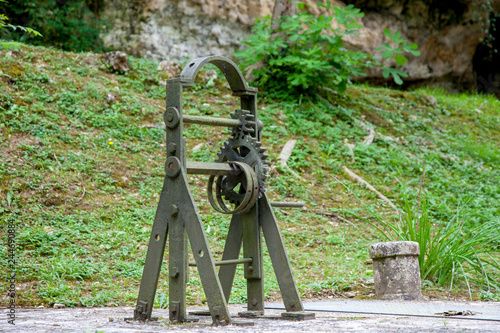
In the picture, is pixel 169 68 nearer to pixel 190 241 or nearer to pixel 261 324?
pixel 190 241

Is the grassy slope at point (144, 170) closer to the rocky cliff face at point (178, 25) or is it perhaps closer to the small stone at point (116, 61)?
the small stone at point (116, 61)

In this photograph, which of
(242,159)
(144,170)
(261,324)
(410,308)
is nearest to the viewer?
(261,324)

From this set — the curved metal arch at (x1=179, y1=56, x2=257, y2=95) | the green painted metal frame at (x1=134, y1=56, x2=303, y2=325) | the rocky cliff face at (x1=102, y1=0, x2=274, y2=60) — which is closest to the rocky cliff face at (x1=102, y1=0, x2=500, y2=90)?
the rocky cliff face at (x1=102, y1=0, x2=274, y2=60)

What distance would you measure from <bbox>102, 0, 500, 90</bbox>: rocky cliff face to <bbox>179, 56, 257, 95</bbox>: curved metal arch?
7.03m

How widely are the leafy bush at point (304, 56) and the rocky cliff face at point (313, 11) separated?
1.60 meters

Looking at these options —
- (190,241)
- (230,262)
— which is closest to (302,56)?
(230,262)

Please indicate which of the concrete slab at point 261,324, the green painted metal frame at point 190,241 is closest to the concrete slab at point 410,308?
the concrete slab at point 261,324

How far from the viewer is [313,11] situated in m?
11.1

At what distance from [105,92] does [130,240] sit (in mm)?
3104

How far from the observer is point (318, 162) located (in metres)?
7.73

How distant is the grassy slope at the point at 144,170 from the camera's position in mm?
4852

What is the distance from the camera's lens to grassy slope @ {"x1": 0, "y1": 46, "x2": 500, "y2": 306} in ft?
15.9

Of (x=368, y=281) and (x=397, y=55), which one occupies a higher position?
(x=397, y=55)

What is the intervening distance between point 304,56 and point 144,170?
135 inches
